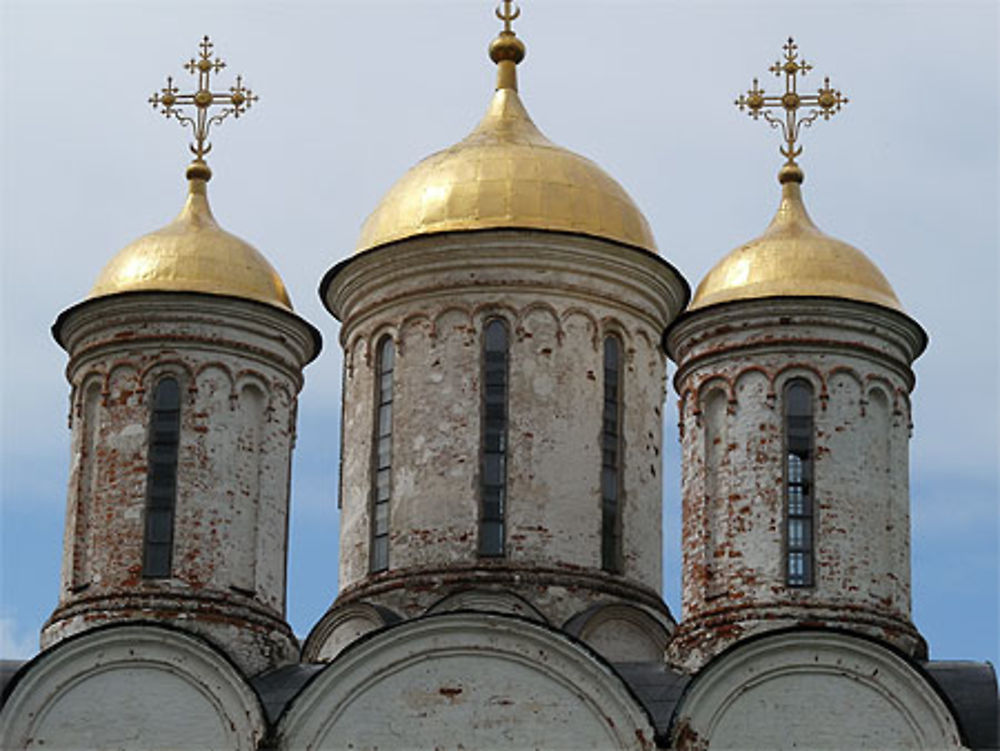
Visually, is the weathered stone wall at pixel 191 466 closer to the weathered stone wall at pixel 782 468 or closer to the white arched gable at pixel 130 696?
the white arched gable at pixel 130 696

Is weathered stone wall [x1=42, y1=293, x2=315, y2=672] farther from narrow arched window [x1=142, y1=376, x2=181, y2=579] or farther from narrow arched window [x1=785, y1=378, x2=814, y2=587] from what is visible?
narrow arched window [x1=785, y1=378, x2=814, y2=587]

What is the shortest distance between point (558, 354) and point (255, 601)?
3691 millimetres

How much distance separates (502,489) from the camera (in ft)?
83.0

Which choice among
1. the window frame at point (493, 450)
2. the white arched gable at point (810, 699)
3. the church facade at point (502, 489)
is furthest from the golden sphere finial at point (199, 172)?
the white arched gable at point (810, 699)

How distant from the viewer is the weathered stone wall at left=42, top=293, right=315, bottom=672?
982 inches

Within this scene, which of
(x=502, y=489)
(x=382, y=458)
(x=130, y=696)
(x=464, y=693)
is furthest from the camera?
(x=382, y=458)

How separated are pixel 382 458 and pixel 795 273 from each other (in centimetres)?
440

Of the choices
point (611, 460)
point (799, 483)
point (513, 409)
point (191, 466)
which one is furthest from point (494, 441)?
point (799, 483)

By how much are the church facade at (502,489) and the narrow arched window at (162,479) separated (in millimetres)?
30

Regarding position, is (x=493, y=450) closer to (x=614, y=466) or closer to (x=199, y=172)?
(x=614, y=466)

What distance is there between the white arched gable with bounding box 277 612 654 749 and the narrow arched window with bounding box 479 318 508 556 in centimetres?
202

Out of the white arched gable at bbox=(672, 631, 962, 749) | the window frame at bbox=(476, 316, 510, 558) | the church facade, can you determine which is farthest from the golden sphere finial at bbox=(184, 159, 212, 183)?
the white arched gable at bbox=(672, 631, 962, 749)

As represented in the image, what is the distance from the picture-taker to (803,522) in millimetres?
23875

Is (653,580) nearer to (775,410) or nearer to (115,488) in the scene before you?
(775,410)
